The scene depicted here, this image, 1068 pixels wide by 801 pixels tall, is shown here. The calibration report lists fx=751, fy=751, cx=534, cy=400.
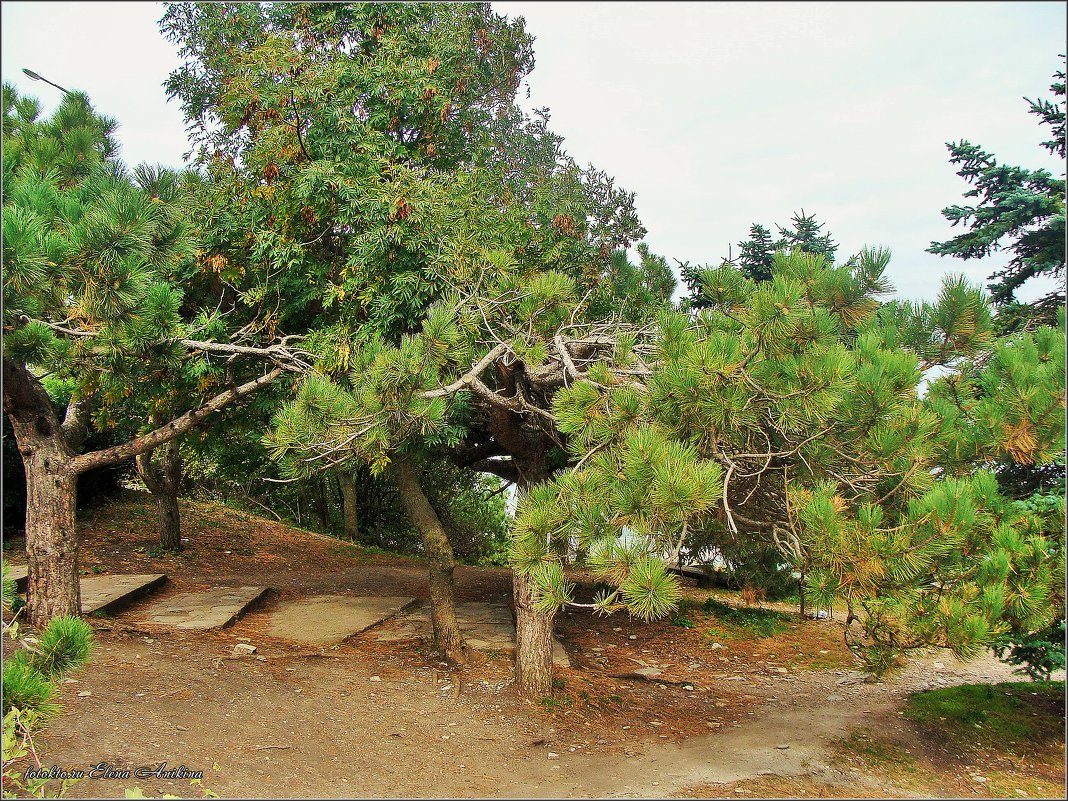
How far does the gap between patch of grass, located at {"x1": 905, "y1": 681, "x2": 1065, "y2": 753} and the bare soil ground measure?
0.13 metres

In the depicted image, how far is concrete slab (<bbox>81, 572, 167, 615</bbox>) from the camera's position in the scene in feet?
21.8

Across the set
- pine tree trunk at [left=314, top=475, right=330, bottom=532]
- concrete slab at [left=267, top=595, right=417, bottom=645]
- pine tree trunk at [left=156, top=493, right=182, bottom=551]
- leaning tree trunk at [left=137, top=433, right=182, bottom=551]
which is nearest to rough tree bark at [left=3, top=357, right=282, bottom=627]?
concrete slab at [left=267, top=595, right=417, bottom=645]

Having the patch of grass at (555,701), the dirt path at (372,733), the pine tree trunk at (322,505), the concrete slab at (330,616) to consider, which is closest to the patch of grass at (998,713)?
the dirt path at (372,733)

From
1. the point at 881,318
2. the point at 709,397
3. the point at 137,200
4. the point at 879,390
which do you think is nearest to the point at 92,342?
the point at 137,200

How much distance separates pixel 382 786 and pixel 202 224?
14.4ft

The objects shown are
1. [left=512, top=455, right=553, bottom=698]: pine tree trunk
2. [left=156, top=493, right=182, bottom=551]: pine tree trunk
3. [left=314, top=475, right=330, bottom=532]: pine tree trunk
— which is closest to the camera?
[left=512, top=455, right=553, bottom=698]: pine tree trunk

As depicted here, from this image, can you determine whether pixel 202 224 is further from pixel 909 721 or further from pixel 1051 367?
pixel 909 721

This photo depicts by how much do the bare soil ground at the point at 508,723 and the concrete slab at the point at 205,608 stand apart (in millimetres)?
160

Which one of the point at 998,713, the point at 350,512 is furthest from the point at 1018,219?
the point at 350,512

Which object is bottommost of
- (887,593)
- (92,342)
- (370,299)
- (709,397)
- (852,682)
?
(852,682)

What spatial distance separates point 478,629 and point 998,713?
4.33 meters

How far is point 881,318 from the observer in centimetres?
457

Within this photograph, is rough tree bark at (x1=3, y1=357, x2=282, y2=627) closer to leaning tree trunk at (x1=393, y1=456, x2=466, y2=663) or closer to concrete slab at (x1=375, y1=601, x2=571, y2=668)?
leaning tree trunk at (x1=393, y1=456, x2=466, y2=663)

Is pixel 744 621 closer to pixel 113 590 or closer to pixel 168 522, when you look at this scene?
pixel 113 590
